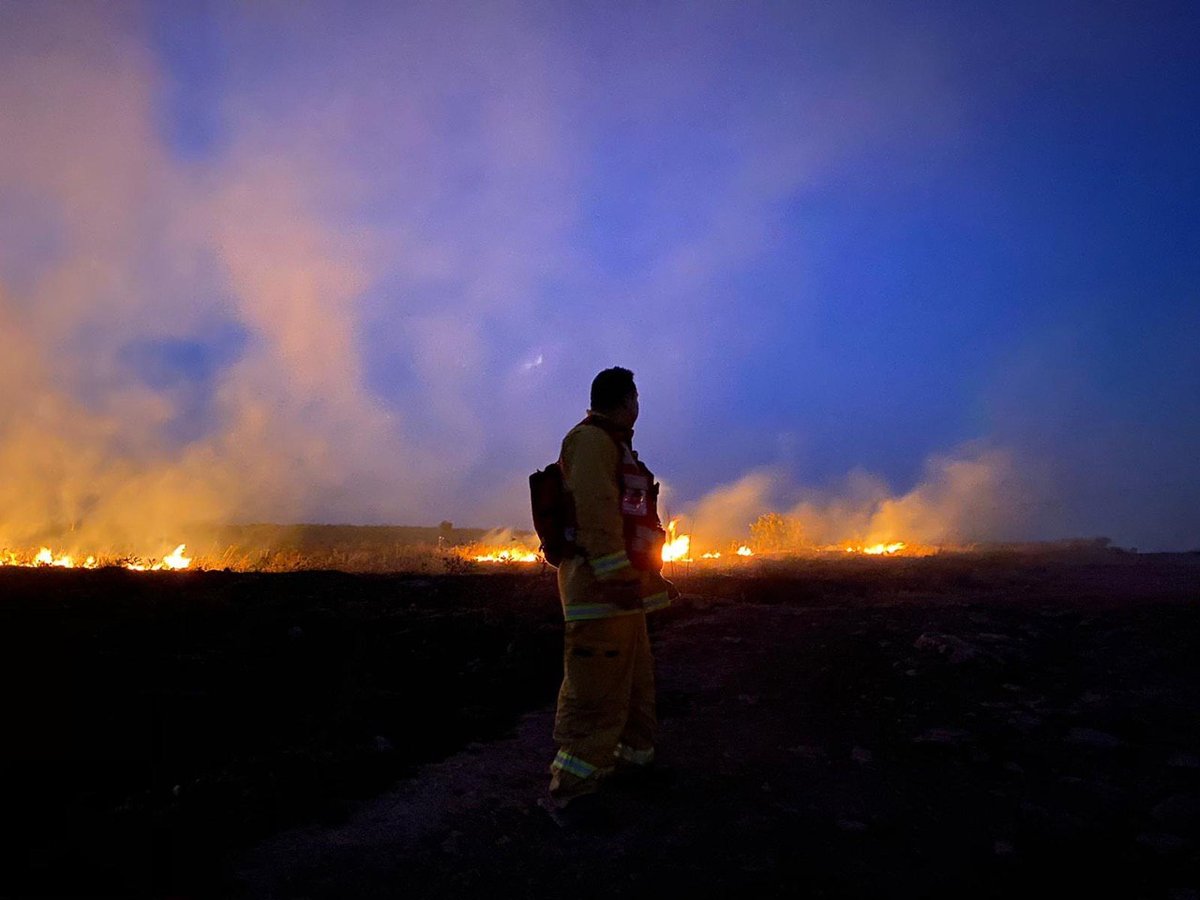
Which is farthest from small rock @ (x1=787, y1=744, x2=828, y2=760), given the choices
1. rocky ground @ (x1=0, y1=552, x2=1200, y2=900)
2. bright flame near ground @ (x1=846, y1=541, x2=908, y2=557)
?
bright flame near ground @ (x1=846, y1=541, x2=908, y2=557)

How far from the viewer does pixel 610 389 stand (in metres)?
4.31

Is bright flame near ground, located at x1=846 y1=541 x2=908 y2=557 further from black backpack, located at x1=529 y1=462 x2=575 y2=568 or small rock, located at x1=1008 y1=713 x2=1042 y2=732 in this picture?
black backpack, located at x1=529 y1=462 x2=575 y2=568

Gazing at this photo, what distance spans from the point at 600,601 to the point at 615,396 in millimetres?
1194

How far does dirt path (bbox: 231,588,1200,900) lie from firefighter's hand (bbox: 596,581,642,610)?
1.11m

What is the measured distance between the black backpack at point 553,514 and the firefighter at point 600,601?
43 millimetres

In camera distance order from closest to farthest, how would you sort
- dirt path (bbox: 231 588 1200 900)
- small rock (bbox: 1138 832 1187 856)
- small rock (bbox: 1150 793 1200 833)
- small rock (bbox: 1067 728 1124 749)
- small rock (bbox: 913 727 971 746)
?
dirt path (bbox: 231 588 1200 900) < small rock (bbox: 1138 832 1187 856) < small rock (bbox: 1150 793 1200 833) < small rock (bbox: 1067 728 1124 749) < small rock (bbox: 913 727 971 746)

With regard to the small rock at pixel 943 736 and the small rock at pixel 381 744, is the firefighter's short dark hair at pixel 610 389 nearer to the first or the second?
the small rock at pixel 381 744

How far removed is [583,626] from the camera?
13.1ft

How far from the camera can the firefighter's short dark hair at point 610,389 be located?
4.30 metres

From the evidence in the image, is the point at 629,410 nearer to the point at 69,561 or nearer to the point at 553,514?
the point at 553,514

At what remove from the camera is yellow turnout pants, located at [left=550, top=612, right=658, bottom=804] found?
3.88m

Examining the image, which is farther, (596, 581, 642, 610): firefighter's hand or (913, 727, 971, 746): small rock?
(913, 727, 971, 746): small rock

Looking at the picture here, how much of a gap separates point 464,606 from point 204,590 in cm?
345

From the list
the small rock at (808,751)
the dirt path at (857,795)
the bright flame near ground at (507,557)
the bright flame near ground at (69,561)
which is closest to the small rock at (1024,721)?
the dirt path at (857,795)
